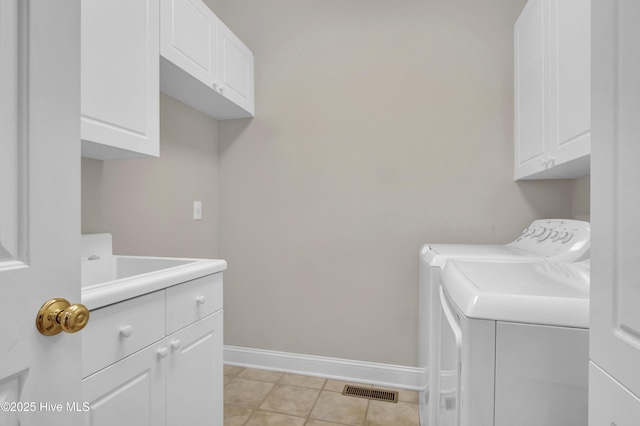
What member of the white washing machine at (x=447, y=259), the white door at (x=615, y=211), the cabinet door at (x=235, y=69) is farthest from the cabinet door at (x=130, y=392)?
the cabinet door at (x=235, y=69)

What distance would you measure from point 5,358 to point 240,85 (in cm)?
208

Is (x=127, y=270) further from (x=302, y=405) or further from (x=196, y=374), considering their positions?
(x=302, y=405)

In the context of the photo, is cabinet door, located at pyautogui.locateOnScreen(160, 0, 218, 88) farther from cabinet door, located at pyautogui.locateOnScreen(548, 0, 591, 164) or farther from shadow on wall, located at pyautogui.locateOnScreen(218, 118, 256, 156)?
cabinet door, located at pyautogui.locateOnScreen(548, 0, 591, 164)

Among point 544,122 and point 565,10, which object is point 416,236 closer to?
point 544,122

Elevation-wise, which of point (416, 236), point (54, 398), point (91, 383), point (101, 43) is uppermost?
point (101, 43)

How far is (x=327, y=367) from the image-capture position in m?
2.27

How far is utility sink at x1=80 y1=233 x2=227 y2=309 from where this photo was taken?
944 millimetres

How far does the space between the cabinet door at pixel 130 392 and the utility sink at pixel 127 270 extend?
0.20 metres

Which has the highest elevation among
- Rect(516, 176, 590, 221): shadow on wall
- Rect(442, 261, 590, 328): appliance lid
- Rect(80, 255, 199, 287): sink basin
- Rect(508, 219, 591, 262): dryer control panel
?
Rect(516, 176, 590, 221): shadow on wall

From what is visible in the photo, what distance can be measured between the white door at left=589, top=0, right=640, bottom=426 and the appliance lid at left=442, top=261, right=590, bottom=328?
0.70 ft

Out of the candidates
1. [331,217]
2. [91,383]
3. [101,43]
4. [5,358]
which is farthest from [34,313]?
[331,217]

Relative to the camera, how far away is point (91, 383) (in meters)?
0.85

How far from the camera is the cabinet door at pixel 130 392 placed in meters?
0.87

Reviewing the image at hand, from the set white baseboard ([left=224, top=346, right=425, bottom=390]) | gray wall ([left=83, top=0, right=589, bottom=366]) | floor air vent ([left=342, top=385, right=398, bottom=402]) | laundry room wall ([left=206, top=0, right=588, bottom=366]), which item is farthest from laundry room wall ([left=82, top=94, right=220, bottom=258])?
floor air vent ([left=342, top=385, right=398, bottom=402])
